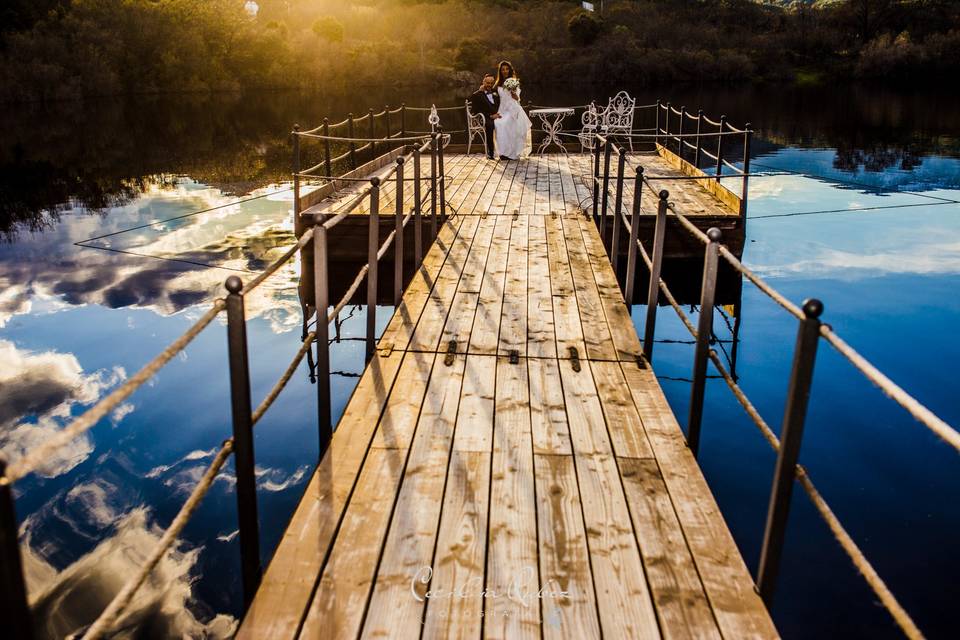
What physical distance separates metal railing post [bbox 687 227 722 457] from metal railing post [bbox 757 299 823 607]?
116 centimetres

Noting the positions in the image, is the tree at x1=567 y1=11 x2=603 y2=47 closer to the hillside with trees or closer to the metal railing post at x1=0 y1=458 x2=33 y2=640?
the hillside with trees

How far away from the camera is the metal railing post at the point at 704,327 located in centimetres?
397

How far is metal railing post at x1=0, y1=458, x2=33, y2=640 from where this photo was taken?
1460 mm

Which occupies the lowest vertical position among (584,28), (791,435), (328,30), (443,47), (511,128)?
(791,435)

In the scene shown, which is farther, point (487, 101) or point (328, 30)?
point (328, 30)

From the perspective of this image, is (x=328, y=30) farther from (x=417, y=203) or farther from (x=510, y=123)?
(x=417, y=203)

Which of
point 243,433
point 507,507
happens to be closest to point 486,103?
point 507,507

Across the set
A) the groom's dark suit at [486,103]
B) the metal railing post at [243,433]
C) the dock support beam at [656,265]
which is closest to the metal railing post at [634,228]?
the dock support beam at [656,265]

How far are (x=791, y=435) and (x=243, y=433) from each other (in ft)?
6.59

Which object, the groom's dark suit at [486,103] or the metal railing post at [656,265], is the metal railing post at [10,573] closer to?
the metal railing post at [656,265]

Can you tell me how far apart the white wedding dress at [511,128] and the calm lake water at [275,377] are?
4470mm

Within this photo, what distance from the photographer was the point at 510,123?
15.1 metres

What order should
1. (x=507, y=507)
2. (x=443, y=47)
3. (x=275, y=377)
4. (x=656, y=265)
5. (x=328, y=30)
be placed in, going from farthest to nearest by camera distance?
(x=443, y=47) → (x=328, y=30) → (x=275, y=377) → (x=656, y=265) → (x=507, y=507)

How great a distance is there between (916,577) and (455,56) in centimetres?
5296
